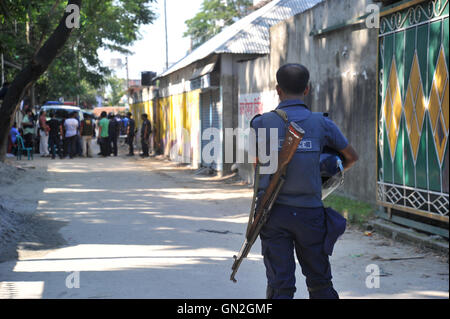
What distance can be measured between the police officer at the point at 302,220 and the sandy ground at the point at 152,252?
159cm

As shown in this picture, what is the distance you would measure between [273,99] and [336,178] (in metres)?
9.06

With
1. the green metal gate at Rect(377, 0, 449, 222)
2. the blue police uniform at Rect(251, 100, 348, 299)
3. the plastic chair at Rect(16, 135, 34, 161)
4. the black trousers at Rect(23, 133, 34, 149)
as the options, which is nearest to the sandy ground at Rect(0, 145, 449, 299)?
the green metal gate at Rect(377, 0, 449, 222)

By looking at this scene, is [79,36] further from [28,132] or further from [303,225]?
[303,225]

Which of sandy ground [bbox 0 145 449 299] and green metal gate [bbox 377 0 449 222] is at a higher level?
green metal gate [bbox 377 0 449 222]

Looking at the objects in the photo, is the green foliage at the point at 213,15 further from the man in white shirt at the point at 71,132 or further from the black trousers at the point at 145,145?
the man in white shirt at the point at 71,132

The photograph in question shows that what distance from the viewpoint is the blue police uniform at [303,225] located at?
147 inches

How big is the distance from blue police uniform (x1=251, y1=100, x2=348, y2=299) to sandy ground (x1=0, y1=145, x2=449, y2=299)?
159cm

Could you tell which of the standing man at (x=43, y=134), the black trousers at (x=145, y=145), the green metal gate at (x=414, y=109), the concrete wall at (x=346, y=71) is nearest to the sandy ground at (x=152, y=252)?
the green metal gate at (x=414, y=109)

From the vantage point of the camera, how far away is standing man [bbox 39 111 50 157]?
908 inches

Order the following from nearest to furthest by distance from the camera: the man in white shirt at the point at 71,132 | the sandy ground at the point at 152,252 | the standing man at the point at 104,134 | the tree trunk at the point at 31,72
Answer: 1. the sandy ground at the point at 152,252
2. the tree trunk at the point at 31,72
3. the man in white shirt at the point at 71,132
4. the standing man at the point at 104,134

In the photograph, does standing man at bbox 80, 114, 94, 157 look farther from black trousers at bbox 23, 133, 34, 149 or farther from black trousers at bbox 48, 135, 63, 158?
black trousers at bbox 23, 133, 34, 149

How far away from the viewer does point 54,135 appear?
22.1 metres

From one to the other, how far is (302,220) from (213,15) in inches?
1756

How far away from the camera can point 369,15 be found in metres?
8.80
